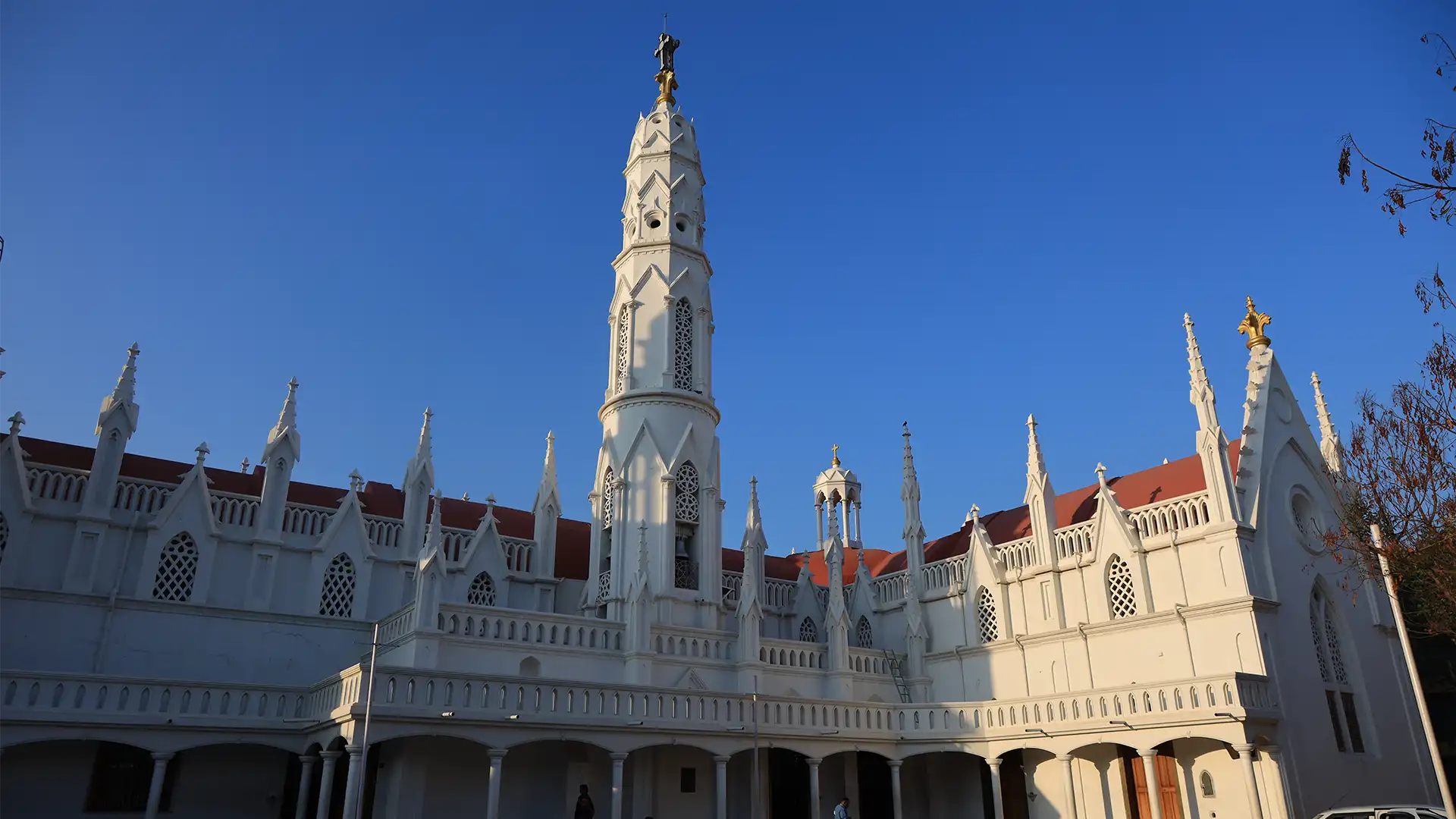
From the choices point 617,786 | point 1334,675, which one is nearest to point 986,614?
point 1334,675

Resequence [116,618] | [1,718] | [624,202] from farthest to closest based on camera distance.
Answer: [624,202]
[116,618]
[1,718]

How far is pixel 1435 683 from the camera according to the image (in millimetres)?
29375

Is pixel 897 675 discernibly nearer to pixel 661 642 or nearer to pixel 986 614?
pixel 986 614

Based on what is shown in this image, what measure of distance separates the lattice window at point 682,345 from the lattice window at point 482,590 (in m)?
8.77

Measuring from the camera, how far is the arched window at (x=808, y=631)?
3541cm

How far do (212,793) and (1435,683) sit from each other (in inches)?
1381

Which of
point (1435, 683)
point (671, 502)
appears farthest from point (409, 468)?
point (1435, 683)

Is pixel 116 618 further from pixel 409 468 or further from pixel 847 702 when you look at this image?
pixel 847 702

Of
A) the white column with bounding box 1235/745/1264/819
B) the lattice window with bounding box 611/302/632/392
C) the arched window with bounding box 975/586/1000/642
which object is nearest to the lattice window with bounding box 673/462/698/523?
the lattice window with bounding box 611/302/632/392

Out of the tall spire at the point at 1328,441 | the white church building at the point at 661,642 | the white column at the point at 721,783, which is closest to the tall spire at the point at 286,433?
the white church building at the point at 661,642

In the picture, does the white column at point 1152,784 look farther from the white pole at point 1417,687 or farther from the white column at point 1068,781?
the white pole at point 1417,687

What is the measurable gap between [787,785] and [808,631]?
7.82m

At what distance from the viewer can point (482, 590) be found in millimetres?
30703

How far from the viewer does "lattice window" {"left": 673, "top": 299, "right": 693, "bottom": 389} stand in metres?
32.2
